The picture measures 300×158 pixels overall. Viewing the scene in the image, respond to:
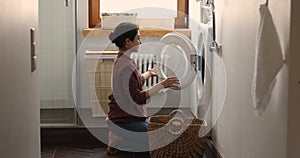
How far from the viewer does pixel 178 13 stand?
482 cm

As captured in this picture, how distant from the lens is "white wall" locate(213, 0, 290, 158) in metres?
1.94

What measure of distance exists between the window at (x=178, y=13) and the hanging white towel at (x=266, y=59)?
2.91 m

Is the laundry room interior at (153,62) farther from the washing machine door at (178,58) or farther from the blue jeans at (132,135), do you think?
the blue jeans at (132,135)

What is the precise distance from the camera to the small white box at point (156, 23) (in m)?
4.60

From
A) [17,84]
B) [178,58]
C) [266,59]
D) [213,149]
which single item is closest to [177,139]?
[213,149]

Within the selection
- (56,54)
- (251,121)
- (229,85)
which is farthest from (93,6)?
(251,121)

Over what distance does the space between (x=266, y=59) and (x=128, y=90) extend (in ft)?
6.11

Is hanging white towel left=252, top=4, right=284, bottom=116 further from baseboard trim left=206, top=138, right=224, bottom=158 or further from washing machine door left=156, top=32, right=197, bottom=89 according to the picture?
washing machine door left=156, top=32, right=197, bottom=89

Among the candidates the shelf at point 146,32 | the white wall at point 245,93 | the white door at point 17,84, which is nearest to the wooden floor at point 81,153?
the white wall at point 245,93

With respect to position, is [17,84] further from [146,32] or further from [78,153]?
[146,32]

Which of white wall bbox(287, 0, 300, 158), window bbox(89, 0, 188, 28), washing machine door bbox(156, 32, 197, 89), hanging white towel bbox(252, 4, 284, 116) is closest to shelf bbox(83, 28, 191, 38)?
washing machine door bbox(156, 32, 197, 89)

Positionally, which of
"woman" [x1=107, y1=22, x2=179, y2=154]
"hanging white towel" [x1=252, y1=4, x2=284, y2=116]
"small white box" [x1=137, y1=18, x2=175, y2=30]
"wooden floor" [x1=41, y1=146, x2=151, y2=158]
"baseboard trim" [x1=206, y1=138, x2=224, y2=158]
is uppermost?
"small white box" [x1=137, y1=18, x2=175, y2=30]

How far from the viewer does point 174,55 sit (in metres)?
4.41

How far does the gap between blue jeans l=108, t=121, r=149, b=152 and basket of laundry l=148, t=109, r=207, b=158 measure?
20 cm
